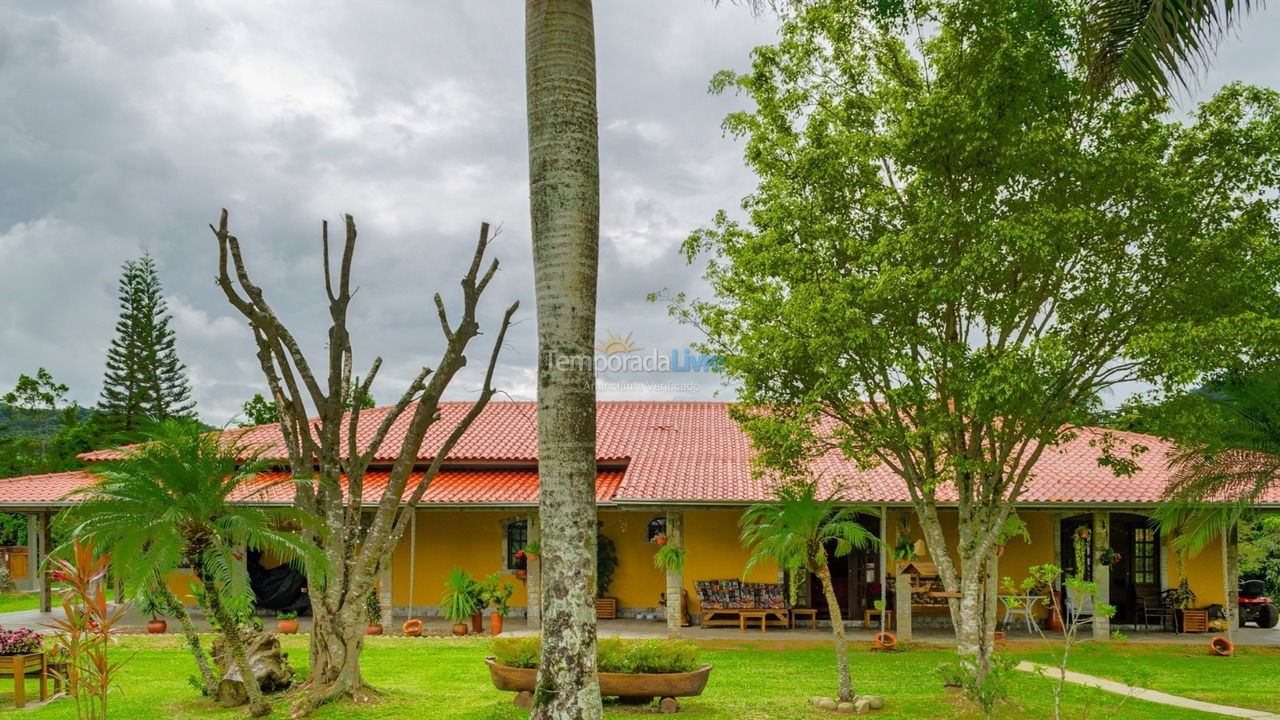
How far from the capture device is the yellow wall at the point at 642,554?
20859 mm

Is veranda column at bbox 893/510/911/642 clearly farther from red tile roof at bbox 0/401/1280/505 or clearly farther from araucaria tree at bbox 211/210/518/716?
araucaria tree at bbox 211/210/518/716

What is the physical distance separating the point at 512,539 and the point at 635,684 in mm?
12062

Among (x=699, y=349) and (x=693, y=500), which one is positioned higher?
(x=699, y=349)

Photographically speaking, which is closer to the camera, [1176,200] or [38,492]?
[1176,200]

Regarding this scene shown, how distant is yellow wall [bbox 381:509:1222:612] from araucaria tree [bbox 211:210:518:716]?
9561 millimetres

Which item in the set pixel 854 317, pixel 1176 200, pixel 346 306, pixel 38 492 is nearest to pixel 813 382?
pixel 854 317

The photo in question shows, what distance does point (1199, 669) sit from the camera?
52.6 ft

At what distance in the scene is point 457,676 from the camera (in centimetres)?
1416

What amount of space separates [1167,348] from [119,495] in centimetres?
1144

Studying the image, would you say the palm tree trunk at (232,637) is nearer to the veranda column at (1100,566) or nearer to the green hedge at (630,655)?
the green hedge at (630,655)

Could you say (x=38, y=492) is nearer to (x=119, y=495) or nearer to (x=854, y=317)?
(x=119, y=495)

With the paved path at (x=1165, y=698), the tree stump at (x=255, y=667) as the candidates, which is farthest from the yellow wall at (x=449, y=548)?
the paved path at (x=1165, y=698)

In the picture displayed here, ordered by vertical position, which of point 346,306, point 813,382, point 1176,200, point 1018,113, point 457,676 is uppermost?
point 1018,113

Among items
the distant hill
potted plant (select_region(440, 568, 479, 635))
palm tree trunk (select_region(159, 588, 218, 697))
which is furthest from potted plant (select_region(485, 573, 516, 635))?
the distant hill
